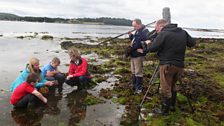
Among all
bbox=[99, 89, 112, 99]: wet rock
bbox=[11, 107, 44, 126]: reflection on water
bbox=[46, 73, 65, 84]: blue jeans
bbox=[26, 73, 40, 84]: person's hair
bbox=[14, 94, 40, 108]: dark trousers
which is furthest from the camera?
bbox=[46, 73, 65, 84]: blue jeans

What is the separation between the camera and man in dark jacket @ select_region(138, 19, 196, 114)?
855 centimetres

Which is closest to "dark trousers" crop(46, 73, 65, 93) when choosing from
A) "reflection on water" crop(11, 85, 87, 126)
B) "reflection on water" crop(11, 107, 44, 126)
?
"reflection on water" crop(11, 85, 87, 126)

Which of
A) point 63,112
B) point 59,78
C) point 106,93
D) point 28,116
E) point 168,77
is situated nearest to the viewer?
point 168,77

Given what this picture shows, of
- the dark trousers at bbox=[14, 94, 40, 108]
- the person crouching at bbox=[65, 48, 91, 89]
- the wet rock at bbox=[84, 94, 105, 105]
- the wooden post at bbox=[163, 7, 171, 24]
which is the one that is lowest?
the wet rock at bbox=[84, 94, 105, 105]

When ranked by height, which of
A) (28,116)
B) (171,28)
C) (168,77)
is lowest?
(28,116)

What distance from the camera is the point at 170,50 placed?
28.2 ft

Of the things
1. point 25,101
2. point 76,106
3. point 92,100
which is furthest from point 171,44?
point 25,101

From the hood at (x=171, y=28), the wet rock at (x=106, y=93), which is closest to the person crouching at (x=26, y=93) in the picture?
the wet rock at (x=106, y=93)

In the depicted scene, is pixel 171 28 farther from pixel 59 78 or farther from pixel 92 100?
pixel 59 78

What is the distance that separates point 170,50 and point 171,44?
0.19 metres

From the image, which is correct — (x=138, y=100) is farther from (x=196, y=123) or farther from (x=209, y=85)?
(x=209, y=85)

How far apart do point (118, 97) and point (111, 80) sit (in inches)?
129

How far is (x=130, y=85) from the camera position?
13.1m

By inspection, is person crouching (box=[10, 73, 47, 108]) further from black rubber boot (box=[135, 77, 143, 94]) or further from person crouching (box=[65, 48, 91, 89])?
black rubber boot (box=[135, 77, 143, 94])
